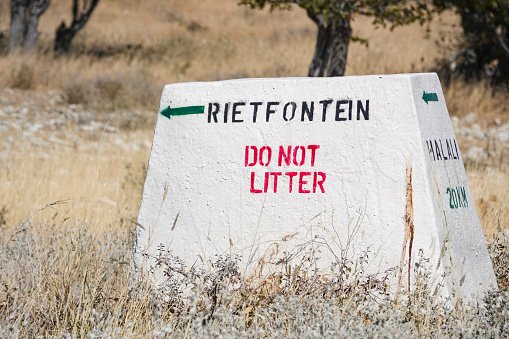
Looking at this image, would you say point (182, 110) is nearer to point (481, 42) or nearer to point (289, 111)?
point (289, 111)

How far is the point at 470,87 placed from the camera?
40.2 feet

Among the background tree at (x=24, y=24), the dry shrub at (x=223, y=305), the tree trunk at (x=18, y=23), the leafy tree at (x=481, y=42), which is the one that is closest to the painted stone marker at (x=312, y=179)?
the dry shrub at (x=223, y=305)

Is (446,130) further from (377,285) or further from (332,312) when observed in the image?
(332,312)

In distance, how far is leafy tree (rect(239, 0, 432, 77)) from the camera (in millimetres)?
8188

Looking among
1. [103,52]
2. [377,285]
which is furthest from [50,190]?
[103,52]

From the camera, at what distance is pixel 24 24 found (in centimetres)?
1622

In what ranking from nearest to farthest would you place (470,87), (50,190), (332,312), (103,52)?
1. (332,312)
2. (50,190)
3. (470,87)
4. (103,52)

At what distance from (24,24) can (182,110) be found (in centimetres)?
1429

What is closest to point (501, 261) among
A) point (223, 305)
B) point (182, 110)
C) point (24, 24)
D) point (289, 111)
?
point (289, 111)

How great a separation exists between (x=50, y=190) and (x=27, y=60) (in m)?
9.22

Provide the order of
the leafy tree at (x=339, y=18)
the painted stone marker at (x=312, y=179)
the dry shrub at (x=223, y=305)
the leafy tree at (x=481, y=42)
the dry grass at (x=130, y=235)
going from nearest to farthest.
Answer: the dry shrub at (x=223, y=305) < the dry grass at (x=130, y=235) < the painted stone marker at (x=312, y=179) < the leafy tree at (x=339, y=18) < the leafy tree at (x=481, y=42)

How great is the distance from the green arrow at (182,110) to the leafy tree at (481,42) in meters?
7.41

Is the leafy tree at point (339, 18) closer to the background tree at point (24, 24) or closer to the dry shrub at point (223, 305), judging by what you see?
the dry shrub at point (223, 305)

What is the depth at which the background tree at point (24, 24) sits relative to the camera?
15930 mm
